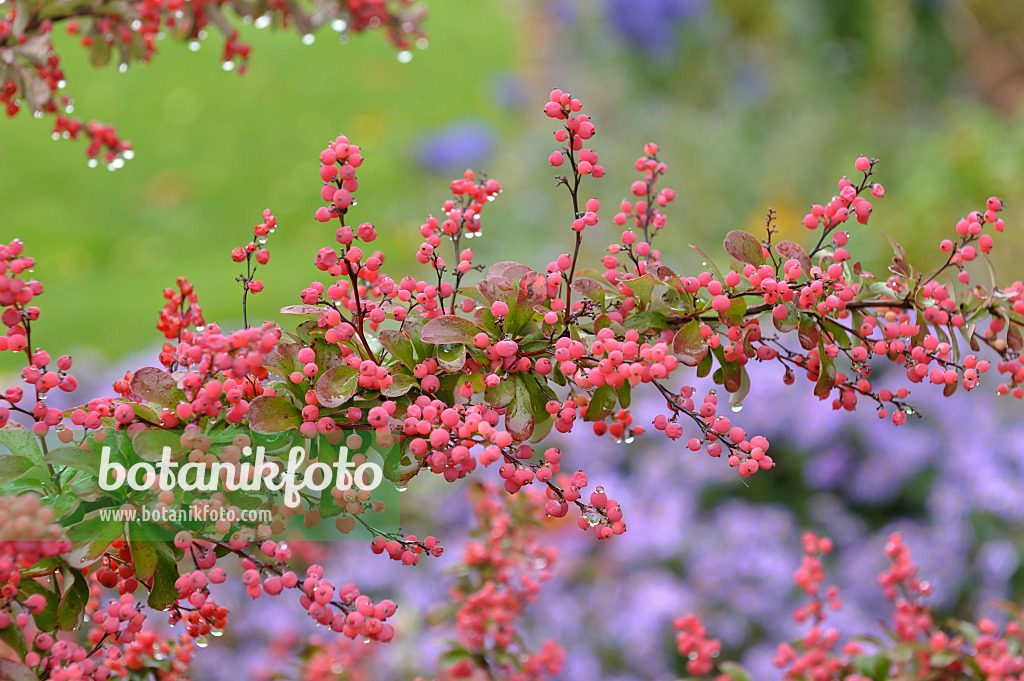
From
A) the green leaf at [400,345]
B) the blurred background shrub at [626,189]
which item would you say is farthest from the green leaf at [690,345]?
the blurred background shrub at [626,189]

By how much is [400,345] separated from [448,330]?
0.05m

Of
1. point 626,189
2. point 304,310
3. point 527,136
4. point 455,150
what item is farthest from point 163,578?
point 527,136

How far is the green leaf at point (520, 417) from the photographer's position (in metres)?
0.72

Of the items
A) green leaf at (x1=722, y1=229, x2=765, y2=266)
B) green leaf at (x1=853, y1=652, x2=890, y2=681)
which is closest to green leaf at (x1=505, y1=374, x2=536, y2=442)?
green leaf at (x1=722, y1=229, x2=765, y2=266)

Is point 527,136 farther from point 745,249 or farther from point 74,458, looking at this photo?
point 74,458

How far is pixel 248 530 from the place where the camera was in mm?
722

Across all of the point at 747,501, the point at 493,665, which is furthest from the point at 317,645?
the point at 747,501

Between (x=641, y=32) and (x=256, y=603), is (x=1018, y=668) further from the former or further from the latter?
(x=641, y=32)

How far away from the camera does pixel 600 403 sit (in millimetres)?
735

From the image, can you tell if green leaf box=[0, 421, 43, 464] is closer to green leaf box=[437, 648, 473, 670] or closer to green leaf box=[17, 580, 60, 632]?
green leaf box=[17, 580, 60, 632]

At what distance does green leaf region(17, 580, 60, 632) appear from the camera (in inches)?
28.6

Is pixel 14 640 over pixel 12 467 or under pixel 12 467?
under

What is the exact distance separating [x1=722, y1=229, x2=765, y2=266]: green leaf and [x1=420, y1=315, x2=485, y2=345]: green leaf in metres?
0.25

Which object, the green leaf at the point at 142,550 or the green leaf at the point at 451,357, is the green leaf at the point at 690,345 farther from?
the green leaf at the point at 142,550
